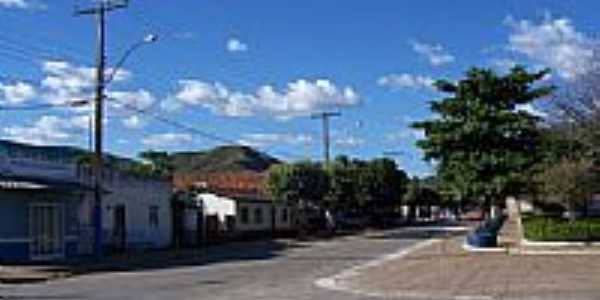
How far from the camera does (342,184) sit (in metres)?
98.1

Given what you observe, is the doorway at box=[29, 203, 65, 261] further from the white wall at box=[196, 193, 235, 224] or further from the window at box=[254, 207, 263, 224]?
the window at box=[254, 207, 263, 224]

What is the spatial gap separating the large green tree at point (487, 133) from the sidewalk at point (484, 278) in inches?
516

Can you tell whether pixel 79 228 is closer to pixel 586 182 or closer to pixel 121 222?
pixel 121 222

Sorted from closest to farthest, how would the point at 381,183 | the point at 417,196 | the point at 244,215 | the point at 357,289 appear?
the point at 357,289 → the point at 244,215 → the point at 381,183 → the point at 417,196

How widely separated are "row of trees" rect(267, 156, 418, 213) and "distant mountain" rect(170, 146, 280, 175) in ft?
101

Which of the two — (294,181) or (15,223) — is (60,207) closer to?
(15,223)

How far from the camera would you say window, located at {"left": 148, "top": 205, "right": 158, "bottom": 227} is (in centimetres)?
5747

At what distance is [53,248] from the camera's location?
4591 centimetres

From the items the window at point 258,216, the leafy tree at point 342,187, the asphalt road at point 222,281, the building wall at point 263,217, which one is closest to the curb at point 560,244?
the asphalt road at point 222,281

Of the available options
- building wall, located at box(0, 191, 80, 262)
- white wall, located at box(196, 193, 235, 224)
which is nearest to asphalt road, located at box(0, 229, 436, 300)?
building wall, located at box(0, 191, 80, 262)

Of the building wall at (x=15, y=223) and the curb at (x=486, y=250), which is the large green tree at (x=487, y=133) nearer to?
the curb at (x=486, y=250)

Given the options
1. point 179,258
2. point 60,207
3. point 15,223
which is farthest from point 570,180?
point 15,223

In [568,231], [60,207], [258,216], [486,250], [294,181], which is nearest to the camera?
[568,231]

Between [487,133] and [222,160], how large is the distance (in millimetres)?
117035
